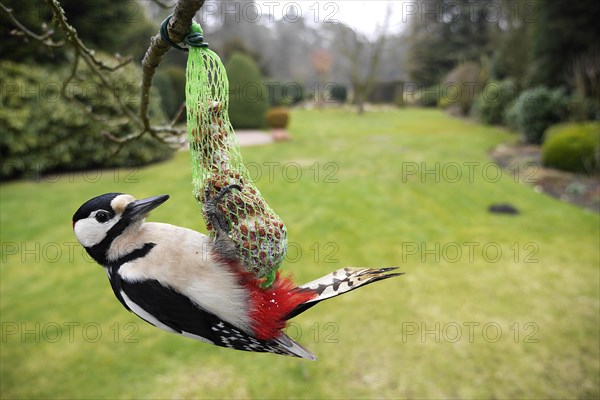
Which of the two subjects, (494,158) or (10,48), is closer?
(10,48)

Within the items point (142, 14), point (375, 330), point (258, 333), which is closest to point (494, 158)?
point (375, 330)

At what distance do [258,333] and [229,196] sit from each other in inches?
16.4

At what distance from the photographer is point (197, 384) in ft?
11.2

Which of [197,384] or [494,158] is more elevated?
[494,158]

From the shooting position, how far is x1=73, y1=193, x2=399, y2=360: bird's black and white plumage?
1155 millimetres

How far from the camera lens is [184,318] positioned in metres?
1.21

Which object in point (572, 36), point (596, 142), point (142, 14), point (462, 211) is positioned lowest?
point (462, 211)

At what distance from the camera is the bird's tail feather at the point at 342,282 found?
1.17m

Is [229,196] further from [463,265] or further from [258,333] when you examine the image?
[463,265]

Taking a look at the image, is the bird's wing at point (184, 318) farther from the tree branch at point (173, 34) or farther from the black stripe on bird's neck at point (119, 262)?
the tree branch at point (173, 34)

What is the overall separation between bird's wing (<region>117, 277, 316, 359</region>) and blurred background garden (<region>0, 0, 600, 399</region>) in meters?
1.10

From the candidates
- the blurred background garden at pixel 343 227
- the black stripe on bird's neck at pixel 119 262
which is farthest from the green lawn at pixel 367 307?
the black stripe on bird's neck at pixel 119 262

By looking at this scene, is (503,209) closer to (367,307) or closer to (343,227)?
(343,227)

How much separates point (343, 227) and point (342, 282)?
5052 mm
